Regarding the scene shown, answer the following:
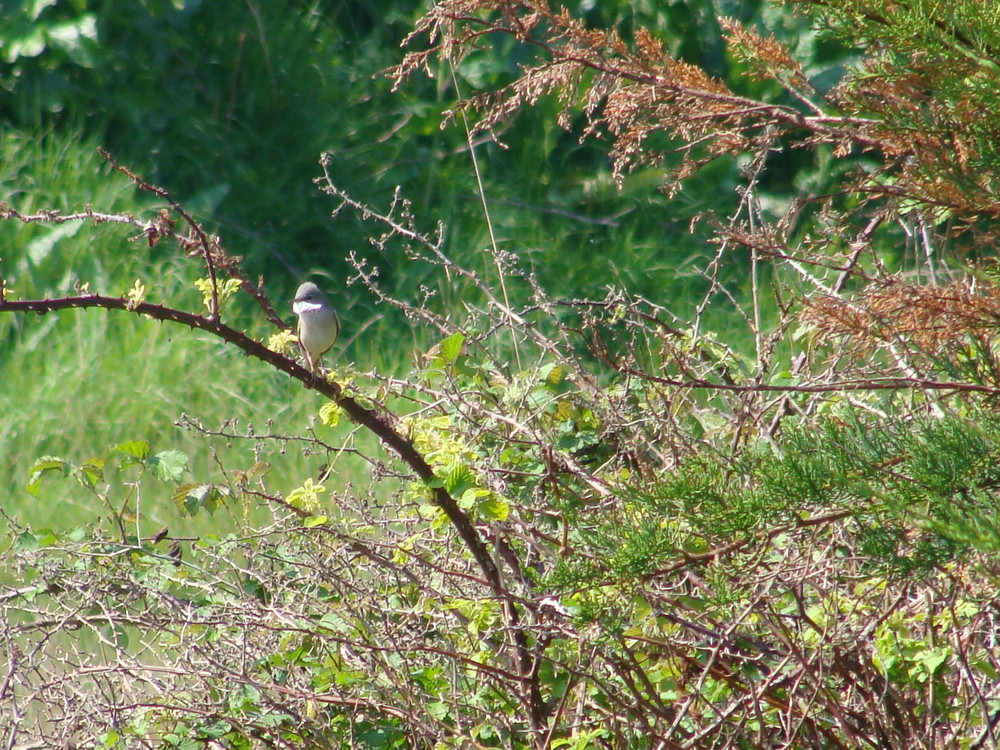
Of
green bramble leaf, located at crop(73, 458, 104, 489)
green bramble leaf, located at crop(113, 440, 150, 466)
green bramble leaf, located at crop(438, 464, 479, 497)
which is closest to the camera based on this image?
green bramble leaf, located at crop(438, 464, 479, 497)

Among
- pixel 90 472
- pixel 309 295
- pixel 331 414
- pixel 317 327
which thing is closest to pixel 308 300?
pixel 309 295

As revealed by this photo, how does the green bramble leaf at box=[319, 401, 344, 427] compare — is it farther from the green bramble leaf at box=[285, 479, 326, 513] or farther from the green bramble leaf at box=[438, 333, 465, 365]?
the green bramble leaf at box=[438, 333, 465, 365]

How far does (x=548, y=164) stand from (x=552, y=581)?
514 centimetres

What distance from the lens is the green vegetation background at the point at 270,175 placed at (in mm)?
5578

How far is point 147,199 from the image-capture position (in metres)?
6.26

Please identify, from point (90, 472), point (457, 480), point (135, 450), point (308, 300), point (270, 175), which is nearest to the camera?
point (457, 480)

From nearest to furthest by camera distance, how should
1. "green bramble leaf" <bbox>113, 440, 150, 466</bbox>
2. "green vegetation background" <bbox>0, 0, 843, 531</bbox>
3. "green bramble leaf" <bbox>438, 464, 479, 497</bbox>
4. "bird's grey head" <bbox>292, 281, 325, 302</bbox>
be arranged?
1. "green bramble leaf" <bbox>438, 464, 479, 497</bbox>
2. "green bramble leaf" <bbox>113, 440, 150, 466</bbox>
3. "bird's grey head" <bbox>292, 281, 325, 302</bbox>
4. "green vegetation background" <bbox>0, 0, 843, 531</bbox>

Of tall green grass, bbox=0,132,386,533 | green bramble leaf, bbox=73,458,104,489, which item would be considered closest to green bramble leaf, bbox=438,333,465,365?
green bramble leaf, bbox=73,458,104,489

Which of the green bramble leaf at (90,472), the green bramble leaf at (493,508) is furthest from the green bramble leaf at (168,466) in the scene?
the green bramble leaf at (493,508)

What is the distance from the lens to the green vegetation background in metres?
5.58

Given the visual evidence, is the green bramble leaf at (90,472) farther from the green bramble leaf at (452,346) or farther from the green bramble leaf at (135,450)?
the green bramble leaf at (452,346)

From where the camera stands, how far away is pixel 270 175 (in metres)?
6.63

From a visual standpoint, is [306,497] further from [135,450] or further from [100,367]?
[100,367]

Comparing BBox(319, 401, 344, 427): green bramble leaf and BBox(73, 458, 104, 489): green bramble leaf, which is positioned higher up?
BBox(319, 401, 344, 427): green bramble leaf
